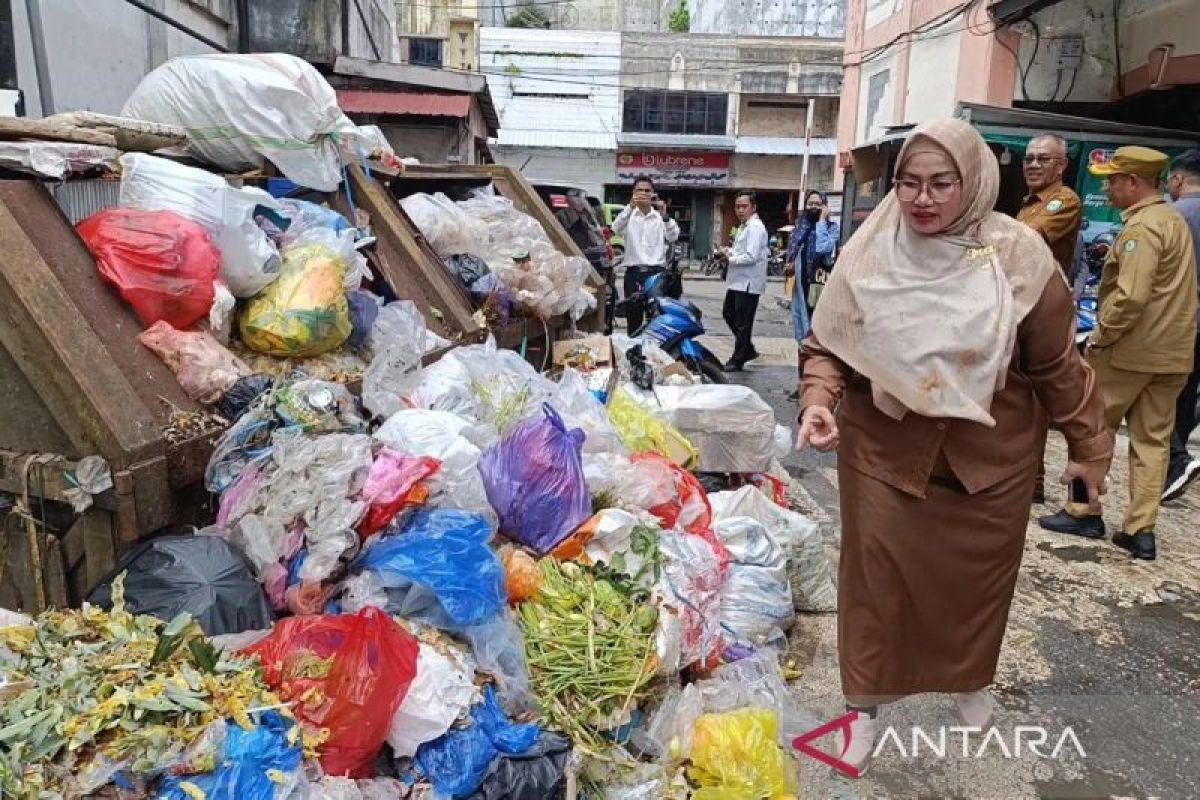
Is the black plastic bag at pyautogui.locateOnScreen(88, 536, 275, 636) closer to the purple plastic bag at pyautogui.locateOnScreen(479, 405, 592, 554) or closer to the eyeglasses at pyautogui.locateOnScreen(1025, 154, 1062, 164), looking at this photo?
the purple plastic bag at pyautogui.locateOnScreen(479, 405, 592, 554)

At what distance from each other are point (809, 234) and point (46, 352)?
6.82 metres

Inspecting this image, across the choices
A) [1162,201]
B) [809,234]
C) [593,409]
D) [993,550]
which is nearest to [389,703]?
[993,550]

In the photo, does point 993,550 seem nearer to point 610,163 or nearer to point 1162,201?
point 1162,201

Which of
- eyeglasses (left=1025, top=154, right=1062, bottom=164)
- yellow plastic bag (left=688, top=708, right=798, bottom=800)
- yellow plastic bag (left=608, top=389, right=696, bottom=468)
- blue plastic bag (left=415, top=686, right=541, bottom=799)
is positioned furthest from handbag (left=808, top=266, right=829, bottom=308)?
blue plastic bag (left=415, top=686, right=541, bottom=799)

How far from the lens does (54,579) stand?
2305mm

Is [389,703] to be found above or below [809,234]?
below

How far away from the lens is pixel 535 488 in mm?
2793

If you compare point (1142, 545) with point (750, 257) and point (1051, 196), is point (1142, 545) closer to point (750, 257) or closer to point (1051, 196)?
point (1051, 196)

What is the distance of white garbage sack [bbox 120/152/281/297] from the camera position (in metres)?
2.92

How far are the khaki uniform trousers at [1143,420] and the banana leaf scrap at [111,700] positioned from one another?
3.97 m

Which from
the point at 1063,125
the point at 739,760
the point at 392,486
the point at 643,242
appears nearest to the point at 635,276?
Result: the point at 643,242

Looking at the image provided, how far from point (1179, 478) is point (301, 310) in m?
4.80

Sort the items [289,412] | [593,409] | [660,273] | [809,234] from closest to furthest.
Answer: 1. [289,412]
2. [593,409]
3. [809,234]
4. [660,273]

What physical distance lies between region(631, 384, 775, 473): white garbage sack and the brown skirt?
1.73 m
